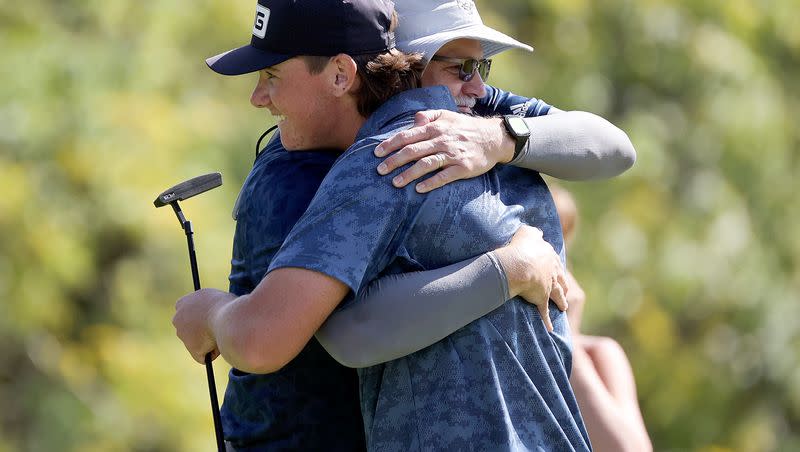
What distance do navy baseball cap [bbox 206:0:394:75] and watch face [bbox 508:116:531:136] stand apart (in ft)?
0.93

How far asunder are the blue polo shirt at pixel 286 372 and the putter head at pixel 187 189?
23cm

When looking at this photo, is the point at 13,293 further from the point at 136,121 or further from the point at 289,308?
the point at 289,308

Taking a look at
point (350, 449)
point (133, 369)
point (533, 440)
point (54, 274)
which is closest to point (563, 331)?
point (533, 440)

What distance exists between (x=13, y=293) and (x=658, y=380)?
429 centimetres

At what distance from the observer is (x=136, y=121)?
21.3ft

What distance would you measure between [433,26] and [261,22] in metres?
0.34

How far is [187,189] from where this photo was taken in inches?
107

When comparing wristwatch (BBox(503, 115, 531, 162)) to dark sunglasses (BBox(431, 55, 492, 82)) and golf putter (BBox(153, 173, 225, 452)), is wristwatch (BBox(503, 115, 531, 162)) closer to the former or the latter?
dark sunglasses (BBox(431, 55, 492, 82))

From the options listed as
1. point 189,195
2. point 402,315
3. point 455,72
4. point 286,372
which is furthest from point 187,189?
point 402,315

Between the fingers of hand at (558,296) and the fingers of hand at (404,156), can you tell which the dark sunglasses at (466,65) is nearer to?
the fingers of hand at (404,156)

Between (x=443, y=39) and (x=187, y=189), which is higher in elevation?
(x=443, y=39)

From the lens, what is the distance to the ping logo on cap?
2.39 meters

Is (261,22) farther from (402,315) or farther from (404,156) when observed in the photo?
(402,315)

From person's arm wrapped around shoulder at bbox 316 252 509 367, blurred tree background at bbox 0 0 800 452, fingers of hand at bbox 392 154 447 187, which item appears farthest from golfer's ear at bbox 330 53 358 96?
blurred tree background at bbox 0 0 800 452
